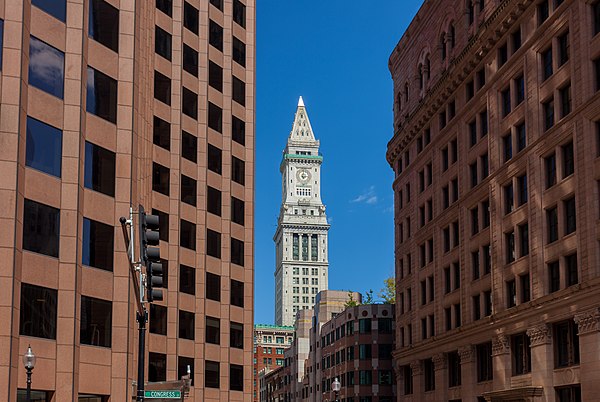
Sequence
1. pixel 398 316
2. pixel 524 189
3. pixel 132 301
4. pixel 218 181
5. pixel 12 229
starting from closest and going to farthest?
pixel 12 229 → pixel 132 301 → pixel 524 189 → pixel 218 181 → pixel 398 316

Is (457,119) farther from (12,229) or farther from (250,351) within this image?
(12,229)

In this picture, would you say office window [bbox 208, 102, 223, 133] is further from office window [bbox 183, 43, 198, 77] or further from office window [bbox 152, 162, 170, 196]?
office window [bbox 152, 162, 170, 196]

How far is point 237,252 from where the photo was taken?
221ft

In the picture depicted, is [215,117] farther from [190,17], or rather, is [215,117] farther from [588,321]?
[588,321]

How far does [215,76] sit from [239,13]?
674cm

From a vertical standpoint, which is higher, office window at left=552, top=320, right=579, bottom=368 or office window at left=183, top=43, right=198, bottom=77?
office window at left=183, top=43, right=198, bottom=77

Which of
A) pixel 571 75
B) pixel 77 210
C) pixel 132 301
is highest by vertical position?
pixel 571 75

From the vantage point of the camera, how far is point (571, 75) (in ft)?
174

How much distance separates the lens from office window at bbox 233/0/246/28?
231 ft

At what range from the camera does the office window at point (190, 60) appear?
6300cm

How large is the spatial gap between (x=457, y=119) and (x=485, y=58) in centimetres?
691

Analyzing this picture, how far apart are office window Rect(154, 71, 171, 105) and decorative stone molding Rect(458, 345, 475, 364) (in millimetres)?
26846

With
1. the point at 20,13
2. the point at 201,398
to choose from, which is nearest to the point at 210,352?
the point at 201,398

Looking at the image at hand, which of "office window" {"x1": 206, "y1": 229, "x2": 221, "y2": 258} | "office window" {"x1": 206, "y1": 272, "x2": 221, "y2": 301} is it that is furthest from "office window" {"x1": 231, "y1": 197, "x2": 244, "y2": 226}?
"office window" {"x1": 206, "y1": 272, "x2": 221, "y2": 301}
